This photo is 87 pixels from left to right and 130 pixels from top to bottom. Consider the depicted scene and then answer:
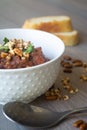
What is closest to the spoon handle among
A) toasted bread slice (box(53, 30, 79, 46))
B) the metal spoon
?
the metal spoon

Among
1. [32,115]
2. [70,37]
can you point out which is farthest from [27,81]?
[70,37]

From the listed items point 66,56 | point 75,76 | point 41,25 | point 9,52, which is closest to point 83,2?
point 41,25

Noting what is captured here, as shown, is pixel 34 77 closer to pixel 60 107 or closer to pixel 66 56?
pixel 60 107

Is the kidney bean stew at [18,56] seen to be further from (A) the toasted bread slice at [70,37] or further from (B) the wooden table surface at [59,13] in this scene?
(A) the toasted bread slice at [70,37]

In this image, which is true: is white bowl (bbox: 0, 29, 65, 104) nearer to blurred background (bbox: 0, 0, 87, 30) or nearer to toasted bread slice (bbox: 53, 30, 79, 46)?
toasted bread slice (bbox: 53, 30, 79, 46)

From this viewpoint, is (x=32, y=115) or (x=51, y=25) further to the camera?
(x=51, y=25)

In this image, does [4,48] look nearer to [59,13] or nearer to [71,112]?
[71,112]
